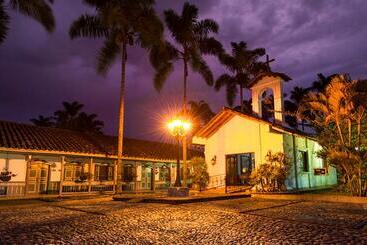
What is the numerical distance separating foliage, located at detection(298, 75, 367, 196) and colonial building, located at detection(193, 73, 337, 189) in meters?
2.38

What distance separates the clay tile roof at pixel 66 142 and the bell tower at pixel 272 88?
9.59 metres

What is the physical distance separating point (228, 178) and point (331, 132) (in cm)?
751

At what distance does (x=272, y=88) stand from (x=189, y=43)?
20.8ft

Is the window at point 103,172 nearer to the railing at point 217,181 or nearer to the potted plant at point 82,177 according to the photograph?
the potted plant at point 82,177

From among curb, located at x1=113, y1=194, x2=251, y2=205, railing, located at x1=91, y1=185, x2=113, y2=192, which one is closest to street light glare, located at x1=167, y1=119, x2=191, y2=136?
curb, located at x1=113, y1=194, x2=251, y2=205

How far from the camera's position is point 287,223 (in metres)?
8.01

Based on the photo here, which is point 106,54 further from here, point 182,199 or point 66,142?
point 182,199

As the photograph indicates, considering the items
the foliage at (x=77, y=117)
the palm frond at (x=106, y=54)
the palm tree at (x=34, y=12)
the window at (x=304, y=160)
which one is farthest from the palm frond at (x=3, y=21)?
the foliage at (x=77, y=117)

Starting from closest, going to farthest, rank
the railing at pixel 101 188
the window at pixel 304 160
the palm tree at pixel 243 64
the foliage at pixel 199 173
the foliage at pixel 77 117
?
1. the window at pixel 304 160
2. the foliage at pixel 199 173
3. the railing at pixel 101 188
4. the palm tree at pixel 243 64
5. the foliage at pixel 77 117

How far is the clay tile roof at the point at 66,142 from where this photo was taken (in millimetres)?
17688

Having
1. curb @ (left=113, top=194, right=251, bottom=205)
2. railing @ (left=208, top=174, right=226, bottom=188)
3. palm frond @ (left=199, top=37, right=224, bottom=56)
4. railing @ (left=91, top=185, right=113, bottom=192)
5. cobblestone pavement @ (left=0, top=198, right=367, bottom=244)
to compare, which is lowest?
cobblestone pavement @ (left=0, top=198, right=367, bottom=244)

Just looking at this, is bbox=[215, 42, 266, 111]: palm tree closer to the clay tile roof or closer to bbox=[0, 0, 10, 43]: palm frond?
the clay tile roof

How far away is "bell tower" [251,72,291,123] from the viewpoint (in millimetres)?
18750

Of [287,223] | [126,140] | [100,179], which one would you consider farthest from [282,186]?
[126,140]
